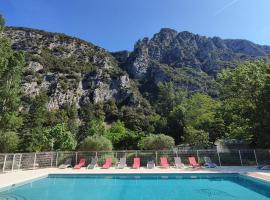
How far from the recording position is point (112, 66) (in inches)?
3691

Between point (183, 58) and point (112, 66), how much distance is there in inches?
1324

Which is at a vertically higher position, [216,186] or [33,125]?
[33,125]

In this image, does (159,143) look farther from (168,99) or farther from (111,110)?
(111,110)

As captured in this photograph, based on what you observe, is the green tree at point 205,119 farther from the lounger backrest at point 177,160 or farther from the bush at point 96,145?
the bush at point 96,145

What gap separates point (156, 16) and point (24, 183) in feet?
68.1

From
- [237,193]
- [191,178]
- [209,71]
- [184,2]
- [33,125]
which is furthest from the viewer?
[209,71]

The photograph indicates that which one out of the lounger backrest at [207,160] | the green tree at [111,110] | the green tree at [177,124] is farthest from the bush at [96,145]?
the green tree at [111,110]

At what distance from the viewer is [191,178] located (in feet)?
43.8

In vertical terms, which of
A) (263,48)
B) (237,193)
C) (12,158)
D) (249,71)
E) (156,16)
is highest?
(263,48)

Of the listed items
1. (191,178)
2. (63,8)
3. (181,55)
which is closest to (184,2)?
(63,8)

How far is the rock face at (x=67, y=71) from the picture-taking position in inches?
2901

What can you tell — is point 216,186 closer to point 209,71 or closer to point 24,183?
point 24,183

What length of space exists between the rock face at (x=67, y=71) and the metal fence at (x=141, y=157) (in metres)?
53.3

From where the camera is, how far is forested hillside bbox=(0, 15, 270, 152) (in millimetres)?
19906
